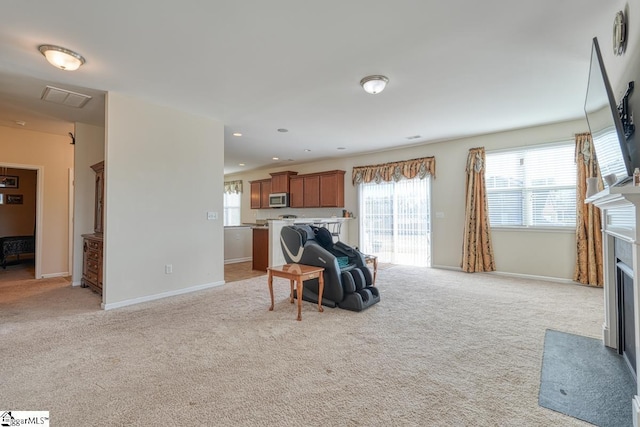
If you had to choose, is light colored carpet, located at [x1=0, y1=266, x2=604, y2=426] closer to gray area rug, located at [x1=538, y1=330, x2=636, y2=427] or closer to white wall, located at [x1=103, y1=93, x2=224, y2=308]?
gray area rug, located at [x1=538, y1=330, x2=636, y2=427]

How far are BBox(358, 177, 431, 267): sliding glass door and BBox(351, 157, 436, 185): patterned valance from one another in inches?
5.5

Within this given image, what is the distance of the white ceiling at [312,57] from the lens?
208 centimetres

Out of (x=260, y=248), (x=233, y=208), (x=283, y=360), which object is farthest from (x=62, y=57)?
(x=233, y=208)

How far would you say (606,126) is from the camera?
1812 millimetres

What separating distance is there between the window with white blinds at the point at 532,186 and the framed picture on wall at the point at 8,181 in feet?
34.5

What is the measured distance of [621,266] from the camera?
2.18 metres

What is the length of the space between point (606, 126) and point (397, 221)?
15.2ft

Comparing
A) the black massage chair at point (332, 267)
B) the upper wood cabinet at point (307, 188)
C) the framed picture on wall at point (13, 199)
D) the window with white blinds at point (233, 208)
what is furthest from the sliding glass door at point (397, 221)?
the framed picture on wall at point (13, 199)

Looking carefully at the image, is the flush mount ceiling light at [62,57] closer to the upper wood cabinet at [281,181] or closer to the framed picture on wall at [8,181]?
the upper wood cabinet at [281,181]

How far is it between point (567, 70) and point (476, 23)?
151 centimetres

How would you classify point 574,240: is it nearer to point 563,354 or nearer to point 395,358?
point 563,354

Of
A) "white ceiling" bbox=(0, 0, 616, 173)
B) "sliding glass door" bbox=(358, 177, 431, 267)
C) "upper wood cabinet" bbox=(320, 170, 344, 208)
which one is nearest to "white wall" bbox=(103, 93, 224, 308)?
"white ceiling" bbox=(0, 0, 616, 173)

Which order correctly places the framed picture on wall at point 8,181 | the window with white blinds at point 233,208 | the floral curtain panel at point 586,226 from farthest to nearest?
the window with white blinds at point 233,208 → the framed picture on wall at point 8,181 → the floral curtain panel at point 586,226

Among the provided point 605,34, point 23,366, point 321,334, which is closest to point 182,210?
point 23,366
